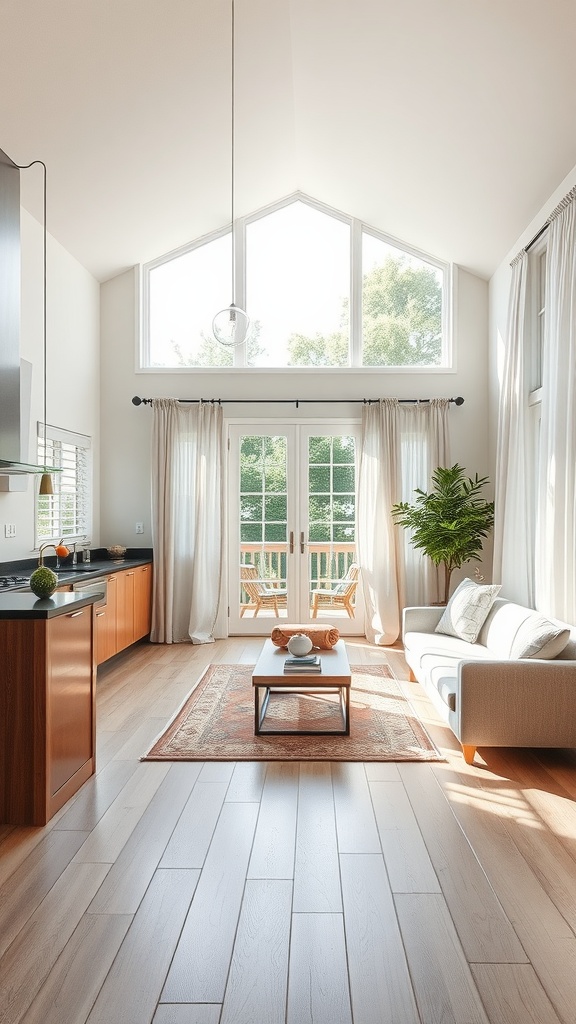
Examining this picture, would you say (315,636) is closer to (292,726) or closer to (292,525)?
(292,726)

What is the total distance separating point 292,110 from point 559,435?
3.59m

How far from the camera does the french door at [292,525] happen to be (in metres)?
7.77

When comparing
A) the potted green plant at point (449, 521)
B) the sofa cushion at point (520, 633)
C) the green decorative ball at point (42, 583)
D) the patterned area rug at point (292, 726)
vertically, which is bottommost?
the patterned area rug at point (292, 726)

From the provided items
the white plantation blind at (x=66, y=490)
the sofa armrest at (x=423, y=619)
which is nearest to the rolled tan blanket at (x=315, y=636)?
the sofa armrest at (x=423, y=619)

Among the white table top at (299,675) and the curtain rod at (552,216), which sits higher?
the curtain rod at (552,216)

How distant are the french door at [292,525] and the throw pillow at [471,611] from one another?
2.17 m

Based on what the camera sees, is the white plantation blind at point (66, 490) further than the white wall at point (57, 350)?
Yes

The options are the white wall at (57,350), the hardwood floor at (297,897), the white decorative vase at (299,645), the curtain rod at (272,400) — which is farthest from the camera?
the curtain rod at (272,400)

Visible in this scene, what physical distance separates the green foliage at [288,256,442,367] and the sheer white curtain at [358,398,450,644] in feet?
1.95

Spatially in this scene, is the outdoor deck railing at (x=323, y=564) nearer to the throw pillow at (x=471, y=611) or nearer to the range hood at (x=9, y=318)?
the throw pillow at (x=471, y=611)

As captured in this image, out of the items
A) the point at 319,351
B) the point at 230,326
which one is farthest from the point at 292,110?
the point at 230,326

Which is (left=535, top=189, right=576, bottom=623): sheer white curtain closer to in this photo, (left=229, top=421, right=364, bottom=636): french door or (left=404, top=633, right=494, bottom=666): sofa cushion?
(left=404, top=633, right=494, bottom=666): sofa cushion

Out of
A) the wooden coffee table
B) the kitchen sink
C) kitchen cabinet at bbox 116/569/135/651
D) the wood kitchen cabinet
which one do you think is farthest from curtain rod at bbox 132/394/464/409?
the wooden coffee table

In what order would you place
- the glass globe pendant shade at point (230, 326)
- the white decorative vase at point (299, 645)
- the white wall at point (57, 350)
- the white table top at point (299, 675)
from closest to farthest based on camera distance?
the white table top at point (299, 675) < the white decorative vase at point (299, 645) < the glass globe pendant shade at point (230, 326) < the white wall at point (57, 350)
